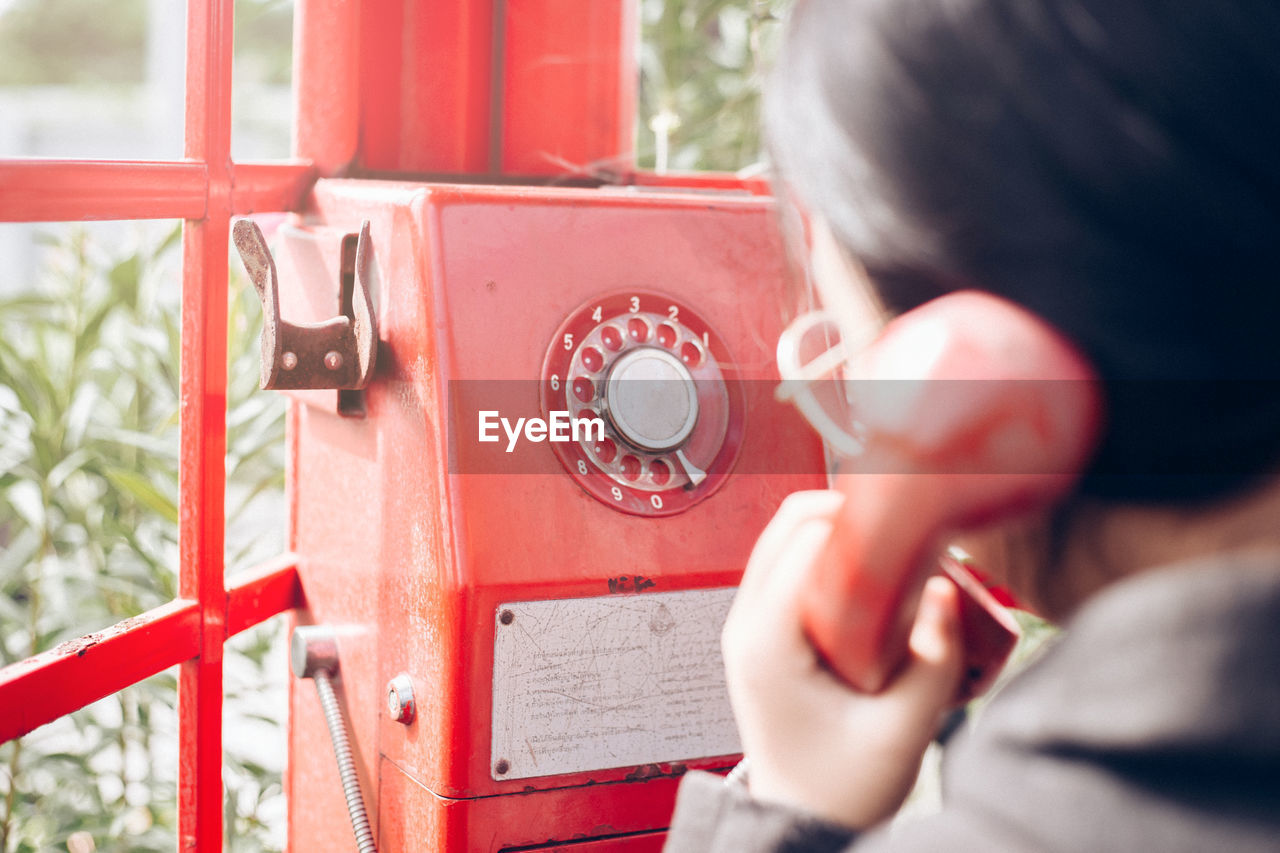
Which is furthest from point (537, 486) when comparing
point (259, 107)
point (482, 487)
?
point (259, 107)

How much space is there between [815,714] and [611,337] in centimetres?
43

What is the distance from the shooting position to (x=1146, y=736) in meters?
0.40

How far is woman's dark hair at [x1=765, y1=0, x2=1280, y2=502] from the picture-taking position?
0.39m

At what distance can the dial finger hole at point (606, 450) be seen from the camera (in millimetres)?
876

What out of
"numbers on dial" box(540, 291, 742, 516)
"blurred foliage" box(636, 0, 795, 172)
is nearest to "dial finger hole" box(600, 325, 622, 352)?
"numbers on dial" box(540, 291, 742, 516)

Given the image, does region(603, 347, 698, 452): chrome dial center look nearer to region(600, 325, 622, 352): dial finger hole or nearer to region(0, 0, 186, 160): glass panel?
region(600, 325, 622, 352): dial finger hole

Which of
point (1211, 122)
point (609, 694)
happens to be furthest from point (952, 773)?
point (609, 694)

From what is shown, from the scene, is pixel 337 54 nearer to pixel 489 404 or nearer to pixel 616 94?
pixel 616 94

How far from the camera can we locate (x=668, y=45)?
1906 mm

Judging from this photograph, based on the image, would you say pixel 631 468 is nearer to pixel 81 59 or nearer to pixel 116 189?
pixel 116 189

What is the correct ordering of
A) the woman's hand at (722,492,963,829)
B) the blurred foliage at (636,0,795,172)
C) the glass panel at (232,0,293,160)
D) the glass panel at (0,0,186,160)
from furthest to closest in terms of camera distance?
1. the glass panel at (0,0,186,160)
2. the glass panel at (232,0,293,160)
3. the blurred foliage at (636,0,795,172)
4. the woman's hand at (722,492,963,829)

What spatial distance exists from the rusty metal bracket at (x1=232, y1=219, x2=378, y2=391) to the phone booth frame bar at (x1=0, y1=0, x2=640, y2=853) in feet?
0.13

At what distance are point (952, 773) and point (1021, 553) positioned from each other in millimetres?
93

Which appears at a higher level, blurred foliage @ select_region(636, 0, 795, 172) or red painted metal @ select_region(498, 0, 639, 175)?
blurred foliage @ select_region(636, 0, 795, 172)
